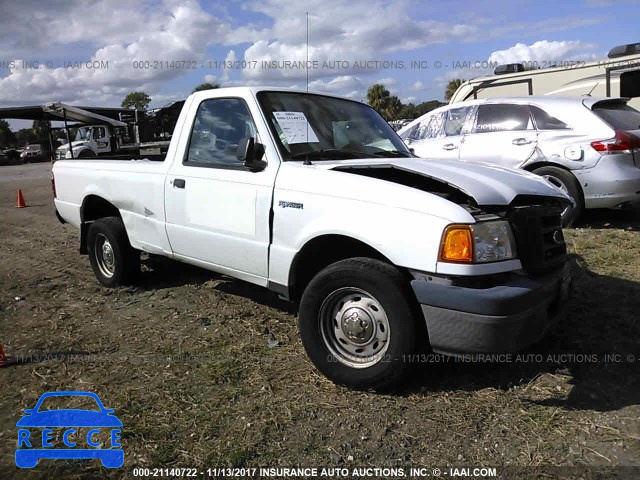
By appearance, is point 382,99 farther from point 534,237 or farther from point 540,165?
point 534,237

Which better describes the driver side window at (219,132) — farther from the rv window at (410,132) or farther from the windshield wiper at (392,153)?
the rv window at (410,132)

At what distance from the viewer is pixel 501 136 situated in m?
7.54

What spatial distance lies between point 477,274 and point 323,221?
100 centimetres

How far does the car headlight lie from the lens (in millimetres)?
2812

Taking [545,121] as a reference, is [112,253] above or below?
below

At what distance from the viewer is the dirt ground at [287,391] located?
8.76 ft

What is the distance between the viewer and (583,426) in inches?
112

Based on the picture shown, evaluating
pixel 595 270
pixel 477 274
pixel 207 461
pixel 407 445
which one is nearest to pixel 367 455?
pixel 407 445

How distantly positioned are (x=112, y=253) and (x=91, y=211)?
691 millimetres

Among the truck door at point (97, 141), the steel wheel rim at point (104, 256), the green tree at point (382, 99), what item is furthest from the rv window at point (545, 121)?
the green tree at point (382, 99)

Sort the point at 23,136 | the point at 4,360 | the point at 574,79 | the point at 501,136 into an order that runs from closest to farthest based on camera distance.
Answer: the point at 4,360 < the point at 501,136 < the point at 574,79 < the point at 23,136

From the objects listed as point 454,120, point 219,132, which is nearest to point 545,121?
point 454,120

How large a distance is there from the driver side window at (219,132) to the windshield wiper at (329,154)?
1.39 feet

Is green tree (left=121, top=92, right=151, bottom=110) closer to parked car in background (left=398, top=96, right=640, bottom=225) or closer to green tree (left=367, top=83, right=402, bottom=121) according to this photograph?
green tree (left=367, top=83, right=402, bottom=121)
